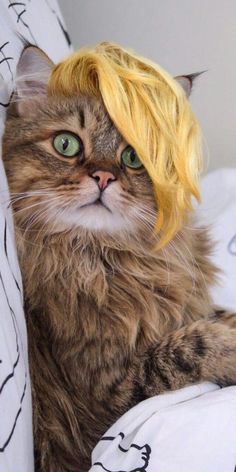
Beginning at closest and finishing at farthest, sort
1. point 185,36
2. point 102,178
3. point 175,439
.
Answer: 1. point 175,439
2. point 102,178
3. point 185,36

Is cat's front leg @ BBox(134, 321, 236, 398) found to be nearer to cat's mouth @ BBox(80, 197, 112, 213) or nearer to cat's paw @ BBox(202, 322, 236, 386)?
cat's paw @ BBox(202, 322, 236, 386)

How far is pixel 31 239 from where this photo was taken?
3.06ft

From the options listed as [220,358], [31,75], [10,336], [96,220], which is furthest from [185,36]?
[10,336]

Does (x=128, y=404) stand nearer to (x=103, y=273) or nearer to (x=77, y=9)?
(x=103, y=273)

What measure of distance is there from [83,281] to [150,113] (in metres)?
0.30

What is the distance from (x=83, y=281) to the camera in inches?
36.1

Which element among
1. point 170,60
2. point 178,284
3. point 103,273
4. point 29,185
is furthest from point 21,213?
point 170,60

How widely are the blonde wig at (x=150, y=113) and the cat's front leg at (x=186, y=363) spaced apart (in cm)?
18

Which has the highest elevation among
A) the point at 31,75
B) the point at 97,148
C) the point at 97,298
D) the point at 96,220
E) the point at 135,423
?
the point at 31,75

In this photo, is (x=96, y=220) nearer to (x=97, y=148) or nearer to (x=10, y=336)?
(x=97, y=148)

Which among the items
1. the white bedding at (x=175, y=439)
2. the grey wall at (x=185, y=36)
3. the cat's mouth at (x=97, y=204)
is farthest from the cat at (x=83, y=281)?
the grey wall at (x=185, y=36)

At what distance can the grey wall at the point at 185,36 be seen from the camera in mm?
1771

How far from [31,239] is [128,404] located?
1.05 feet

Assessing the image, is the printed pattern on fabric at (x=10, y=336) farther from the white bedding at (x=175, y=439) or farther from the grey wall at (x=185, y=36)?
the grey wall at (x=185, y=36)
